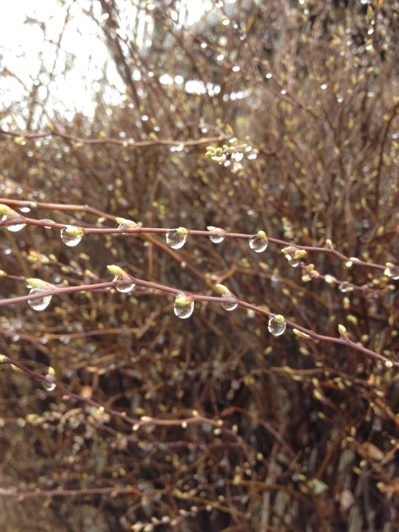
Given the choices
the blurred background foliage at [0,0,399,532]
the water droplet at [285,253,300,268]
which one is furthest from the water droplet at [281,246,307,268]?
the blurred background foliage at [0,0,399,532]

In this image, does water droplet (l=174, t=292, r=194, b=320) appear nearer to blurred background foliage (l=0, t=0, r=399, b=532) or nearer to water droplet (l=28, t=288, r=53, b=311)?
water droplet (l=28, t=288, r=53, b=311)

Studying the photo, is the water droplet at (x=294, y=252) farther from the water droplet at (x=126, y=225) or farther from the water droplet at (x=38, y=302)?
the water droplet at (x=38, y=302)

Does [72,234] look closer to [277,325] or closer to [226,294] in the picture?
[226,294]

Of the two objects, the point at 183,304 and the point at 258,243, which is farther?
the point at 258,243

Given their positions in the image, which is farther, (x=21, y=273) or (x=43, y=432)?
(x=43, y=432)

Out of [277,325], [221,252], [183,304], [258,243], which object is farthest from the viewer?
[221,252]

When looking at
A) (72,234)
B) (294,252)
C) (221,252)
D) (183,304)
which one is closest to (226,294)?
(183,304)

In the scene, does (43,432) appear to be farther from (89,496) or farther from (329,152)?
(329,152)

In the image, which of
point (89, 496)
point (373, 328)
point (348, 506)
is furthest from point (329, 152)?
point (89, 496)
